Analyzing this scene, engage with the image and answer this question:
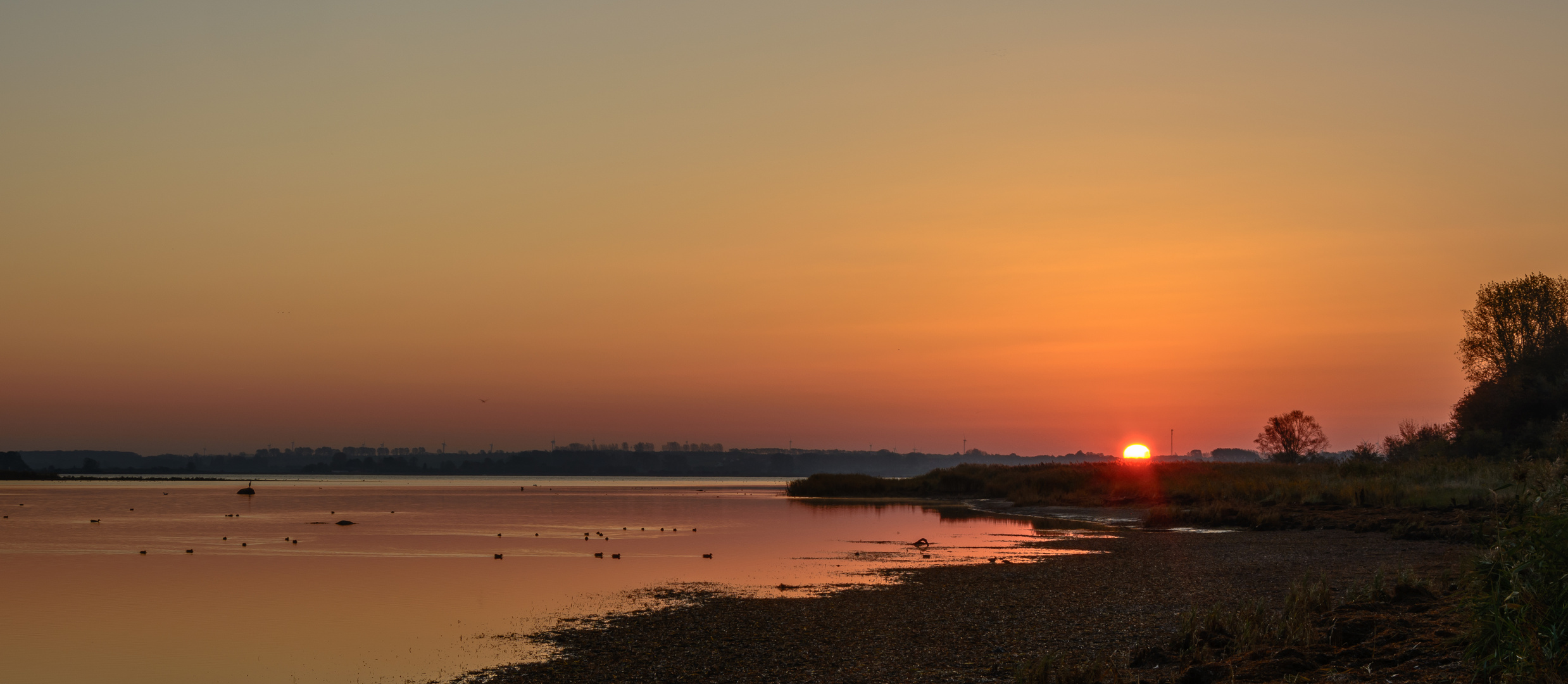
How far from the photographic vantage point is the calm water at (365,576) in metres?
18.7

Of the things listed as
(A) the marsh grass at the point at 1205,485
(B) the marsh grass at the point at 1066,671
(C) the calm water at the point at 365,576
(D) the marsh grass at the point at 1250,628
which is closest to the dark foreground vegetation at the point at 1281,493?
(A) the marsh grass at the point at 1205,485

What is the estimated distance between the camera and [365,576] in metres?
30.5

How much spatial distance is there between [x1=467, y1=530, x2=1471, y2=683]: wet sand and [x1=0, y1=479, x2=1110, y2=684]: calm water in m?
1.97

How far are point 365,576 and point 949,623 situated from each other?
18.9 m

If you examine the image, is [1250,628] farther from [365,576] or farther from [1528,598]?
[365,576]

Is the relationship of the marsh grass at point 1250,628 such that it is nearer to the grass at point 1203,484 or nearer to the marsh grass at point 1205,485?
the marsh grass at point 1205,485

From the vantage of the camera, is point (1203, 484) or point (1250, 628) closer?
point (1250, 628)

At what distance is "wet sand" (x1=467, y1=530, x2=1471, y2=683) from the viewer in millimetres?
→ 14938

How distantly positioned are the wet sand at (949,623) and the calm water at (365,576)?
197cm

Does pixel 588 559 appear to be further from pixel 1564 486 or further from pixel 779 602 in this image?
pixel 1564 486

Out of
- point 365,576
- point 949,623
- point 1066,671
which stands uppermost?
point 1066,671

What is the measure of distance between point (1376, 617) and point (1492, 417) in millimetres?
60475

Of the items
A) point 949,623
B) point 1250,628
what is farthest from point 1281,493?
point 1250,628

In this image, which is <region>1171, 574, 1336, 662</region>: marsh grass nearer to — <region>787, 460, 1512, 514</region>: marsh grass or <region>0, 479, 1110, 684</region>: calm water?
<region>787, 460, 1512, 514</region>: marsh grass
